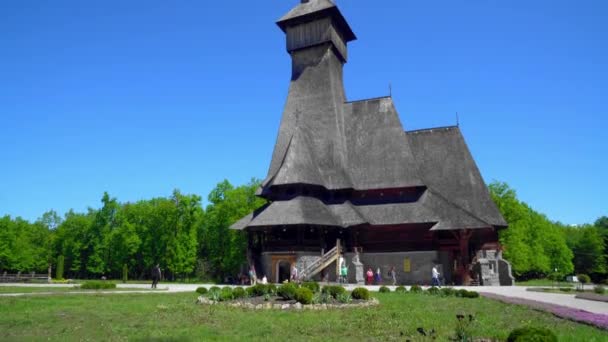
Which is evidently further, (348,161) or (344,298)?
(348,161)

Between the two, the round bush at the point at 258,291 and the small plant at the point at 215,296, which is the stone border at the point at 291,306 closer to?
the small plant at the point at 215,296

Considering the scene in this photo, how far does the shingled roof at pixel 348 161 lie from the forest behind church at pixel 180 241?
15671 millimetres

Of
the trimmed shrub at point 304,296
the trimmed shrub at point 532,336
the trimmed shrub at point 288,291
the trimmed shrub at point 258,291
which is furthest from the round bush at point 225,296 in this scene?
the trimmed shrub at point 532,336

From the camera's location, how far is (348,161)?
137 feet

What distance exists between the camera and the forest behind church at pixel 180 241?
57406mm

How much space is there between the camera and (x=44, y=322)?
12906mm

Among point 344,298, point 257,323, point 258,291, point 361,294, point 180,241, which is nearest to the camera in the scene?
point 257,323

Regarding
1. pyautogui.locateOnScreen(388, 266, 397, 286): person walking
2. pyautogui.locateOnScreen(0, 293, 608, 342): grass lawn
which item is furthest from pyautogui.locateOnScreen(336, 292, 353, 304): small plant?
pyautogui.locateOnScreen(388, 266, 397, 286): person walking

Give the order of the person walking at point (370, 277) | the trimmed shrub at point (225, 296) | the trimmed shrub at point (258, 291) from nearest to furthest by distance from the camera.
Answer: the trimmed shrub at point (225, 296) → the trimmed shrub at point (258, 291) → the person walking at point (370, 277)

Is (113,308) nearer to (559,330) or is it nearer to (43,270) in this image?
(559,330)

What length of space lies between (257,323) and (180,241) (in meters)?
48.3

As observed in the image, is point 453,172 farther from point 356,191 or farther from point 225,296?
point 225,296

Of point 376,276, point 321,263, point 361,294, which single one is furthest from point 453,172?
point 361,294

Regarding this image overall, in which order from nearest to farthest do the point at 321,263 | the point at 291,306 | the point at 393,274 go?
the point at 291,306, the point at 321,263, the point at 393,274
